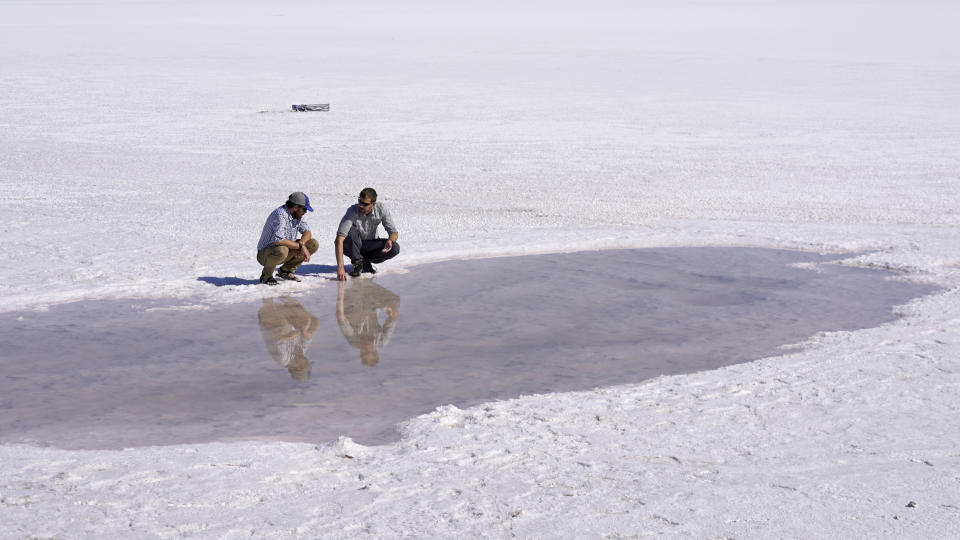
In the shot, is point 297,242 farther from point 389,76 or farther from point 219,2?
point 219,2

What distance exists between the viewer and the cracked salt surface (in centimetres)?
632

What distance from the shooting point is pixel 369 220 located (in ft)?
32.7

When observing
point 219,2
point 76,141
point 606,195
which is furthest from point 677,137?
point 219,2

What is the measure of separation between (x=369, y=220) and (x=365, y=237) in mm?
165

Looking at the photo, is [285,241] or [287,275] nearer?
[285,241]

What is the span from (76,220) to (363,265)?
166 inches

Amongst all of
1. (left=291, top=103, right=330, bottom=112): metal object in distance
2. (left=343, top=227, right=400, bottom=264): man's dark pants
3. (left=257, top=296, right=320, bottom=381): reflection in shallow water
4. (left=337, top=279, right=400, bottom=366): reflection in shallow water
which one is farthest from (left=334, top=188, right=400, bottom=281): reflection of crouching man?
(left=291, top=103, right=330, bottom=112): metal object in distance

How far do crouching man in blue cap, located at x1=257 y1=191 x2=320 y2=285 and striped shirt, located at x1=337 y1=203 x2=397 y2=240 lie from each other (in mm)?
Answer: 428

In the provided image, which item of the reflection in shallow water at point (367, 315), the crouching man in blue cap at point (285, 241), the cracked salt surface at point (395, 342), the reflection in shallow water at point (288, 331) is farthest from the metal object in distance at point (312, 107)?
the reflection in shallow water at point (288, 331)

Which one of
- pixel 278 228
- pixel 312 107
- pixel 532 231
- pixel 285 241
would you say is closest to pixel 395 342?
pixel 285 241

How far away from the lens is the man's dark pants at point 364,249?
9.80 m

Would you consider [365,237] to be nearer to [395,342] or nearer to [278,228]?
[278,228]

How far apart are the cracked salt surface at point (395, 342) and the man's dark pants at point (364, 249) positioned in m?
0.31

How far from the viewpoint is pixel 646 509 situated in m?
4.95
